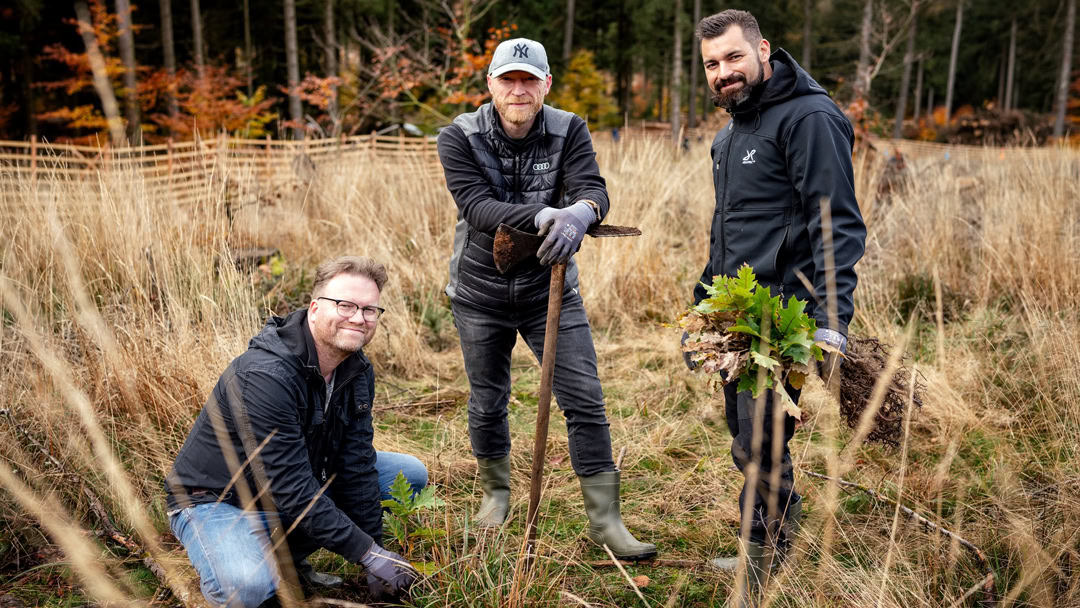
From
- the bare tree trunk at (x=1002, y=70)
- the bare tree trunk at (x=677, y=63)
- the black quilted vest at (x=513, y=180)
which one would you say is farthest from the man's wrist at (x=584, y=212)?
the bare tree trunk at (x=1002, y=70)

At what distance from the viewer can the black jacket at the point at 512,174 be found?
96.4 inches

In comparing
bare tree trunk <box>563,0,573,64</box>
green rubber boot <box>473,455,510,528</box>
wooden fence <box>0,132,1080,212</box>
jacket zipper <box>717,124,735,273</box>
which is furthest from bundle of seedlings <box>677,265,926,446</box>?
bare tree trunk <box>563,0,573,64</box>

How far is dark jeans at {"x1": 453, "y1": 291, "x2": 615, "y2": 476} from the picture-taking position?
254 cm

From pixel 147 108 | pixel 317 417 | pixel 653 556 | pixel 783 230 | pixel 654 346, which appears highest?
pixel 147 108

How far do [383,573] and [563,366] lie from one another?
0.90 meters

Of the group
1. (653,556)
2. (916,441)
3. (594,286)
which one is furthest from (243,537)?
(594,286)

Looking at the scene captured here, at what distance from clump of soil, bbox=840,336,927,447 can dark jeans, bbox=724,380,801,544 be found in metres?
0.17

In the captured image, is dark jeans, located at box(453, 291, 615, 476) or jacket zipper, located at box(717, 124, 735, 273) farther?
dark jeans, located at box(453, 291, 615, 476)

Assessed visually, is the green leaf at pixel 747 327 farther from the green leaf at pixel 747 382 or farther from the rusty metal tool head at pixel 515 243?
the rusty metal tool head at pixel 515 243

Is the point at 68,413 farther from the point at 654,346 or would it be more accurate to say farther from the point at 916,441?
the point at 916,441

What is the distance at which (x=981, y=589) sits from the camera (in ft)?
7.26

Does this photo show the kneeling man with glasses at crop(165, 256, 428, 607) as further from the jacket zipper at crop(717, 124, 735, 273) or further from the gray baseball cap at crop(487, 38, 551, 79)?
the jacket zipper at crop(717, 124, 735, 273)

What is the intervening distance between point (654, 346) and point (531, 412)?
113 cm

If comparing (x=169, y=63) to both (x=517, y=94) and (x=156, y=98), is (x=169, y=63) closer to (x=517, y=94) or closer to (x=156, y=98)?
(x=156, y=98)
